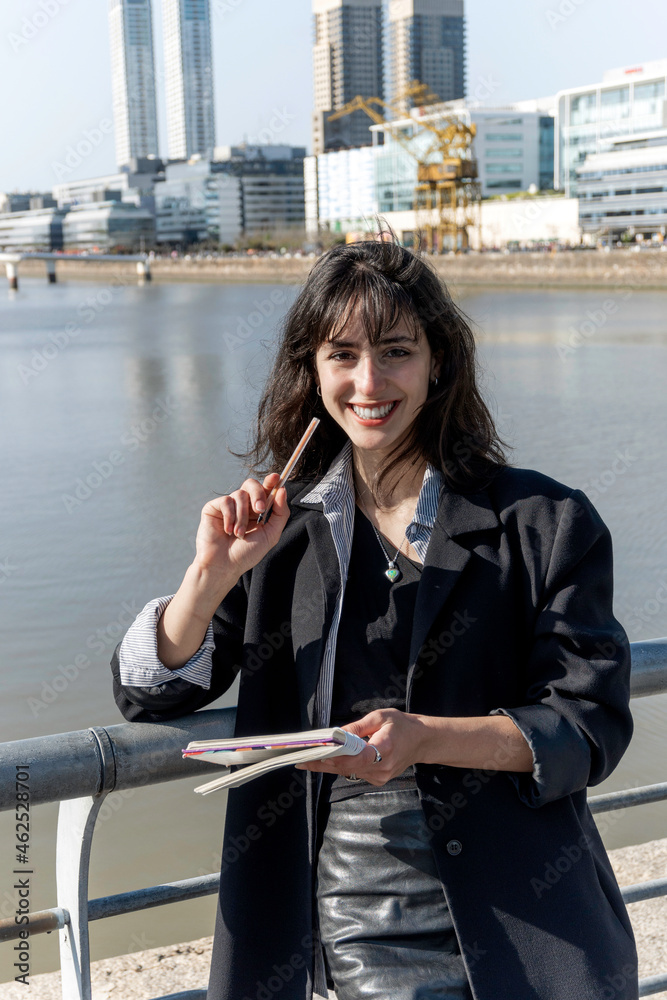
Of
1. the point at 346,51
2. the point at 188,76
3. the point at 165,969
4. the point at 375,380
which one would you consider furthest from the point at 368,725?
the point at 188,76

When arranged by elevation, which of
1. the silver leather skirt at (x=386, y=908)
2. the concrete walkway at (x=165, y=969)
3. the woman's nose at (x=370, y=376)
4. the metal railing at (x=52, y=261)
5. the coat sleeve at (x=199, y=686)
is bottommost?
the concrete walkway at (x=165, y=969)

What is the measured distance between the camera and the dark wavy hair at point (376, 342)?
4.28 feet

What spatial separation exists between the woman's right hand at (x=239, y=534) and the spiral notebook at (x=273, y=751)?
0.28 meters

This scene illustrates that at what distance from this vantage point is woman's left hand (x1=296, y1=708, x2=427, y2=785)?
105cm

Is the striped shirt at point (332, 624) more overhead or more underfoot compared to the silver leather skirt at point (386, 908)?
more overhead

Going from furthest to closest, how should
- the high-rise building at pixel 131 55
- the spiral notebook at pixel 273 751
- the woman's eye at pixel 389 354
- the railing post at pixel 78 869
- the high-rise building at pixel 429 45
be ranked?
the high-rise building at pixel 429 45 < the high-rise building at pixel 131 55 < the woman's eye at pixel 389 354 < the railing post at pixel 78 869 < the spiral notebook at pixel 273 751

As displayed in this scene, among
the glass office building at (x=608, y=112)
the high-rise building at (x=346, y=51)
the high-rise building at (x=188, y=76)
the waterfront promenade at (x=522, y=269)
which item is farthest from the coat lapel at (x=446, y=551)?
the high-rise building at (x=346, y=51)

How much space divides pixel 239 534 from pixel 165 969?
107 cm

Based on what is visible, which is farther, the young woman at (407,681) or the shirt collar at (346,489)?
the shirt collar at (346,489)

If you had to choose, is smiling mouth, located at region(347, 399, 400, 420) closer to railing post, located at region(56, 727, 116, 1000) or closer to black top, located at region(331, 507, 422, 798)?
black top, located at region(331, 507, 422, 798)

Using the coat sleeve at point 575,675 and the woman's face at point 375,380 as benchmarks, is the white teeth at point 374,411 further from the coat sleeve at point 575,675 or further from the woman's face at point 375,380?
the coat sleeve at point 575,675

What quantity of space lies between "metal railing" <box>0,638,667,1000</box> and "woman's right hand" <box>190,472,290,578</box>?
0.57ft

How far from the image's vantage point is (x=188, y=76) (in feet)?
422

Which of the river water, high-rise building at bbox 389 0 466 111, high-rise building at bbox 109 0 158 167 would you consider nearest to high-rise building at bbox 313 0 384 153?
high-rise building at bbox 389 0 466 111
